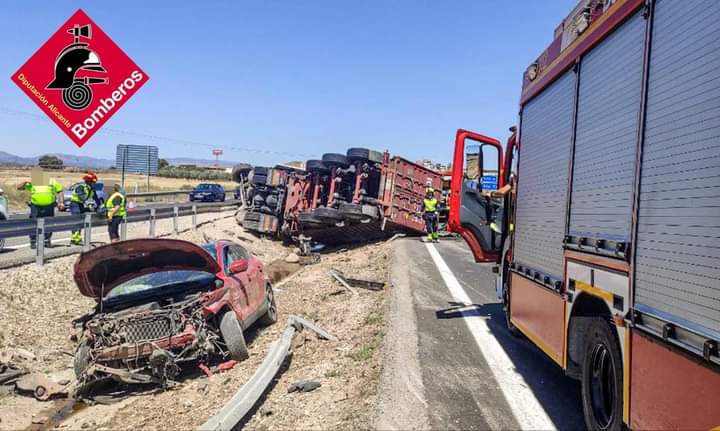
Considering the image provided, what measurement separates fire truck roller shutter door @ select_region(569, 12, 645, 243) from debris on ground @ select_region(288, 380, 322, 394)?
2.81 metres

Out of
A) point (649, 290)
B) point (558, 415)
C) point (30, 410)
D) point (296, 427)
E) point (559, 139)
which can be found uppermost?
point (559, 139)

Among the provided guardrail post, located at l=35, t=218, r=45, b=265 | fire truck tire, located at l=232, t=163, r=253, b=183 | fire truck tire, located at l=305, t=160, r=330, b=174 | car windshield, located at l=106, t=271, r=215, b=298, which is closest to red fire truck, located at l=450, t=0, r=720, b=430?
car windshield, located at l=106, t=271, r=215, b=298

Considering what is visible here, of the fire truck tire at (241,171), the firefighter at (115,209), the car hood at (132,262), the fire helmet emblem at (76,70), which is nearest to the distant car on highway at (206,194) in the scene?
the fire truck tire at (241,171)

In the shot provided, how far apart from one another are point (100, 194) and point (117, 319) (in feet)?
32.0

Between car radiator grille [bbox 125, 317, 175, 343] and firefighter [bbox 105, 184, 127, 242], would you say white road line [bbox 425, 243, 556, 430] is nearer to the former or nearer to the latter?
car radiator grille [bbox 125, 317, 175, 343]

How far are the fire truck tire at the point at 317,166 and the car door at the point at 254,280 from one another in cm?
A: 890

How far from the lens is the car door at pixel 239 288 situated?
25.3 ft

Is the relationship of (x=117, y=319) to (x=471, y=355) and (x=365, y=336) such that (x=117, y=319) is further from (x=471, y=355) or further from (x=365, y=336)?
(x=471, y=355)

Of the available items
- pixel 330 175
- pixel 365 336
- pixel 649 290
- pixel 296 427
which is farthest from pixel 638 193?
pixel 330 175

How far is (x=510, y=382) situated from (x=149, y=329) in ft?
13.7

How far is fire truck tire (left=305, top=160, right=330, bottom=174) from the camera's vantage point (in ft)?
59.8

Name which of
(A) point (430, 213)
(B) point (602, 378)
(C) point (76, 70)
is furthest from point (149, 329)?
(A) point (430, 213)

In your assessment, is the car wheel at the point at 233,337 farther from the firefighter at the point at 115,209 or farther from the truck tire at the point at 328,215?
the truck tire at the point at 328,215

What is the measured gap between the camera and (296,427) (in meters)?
4.61
